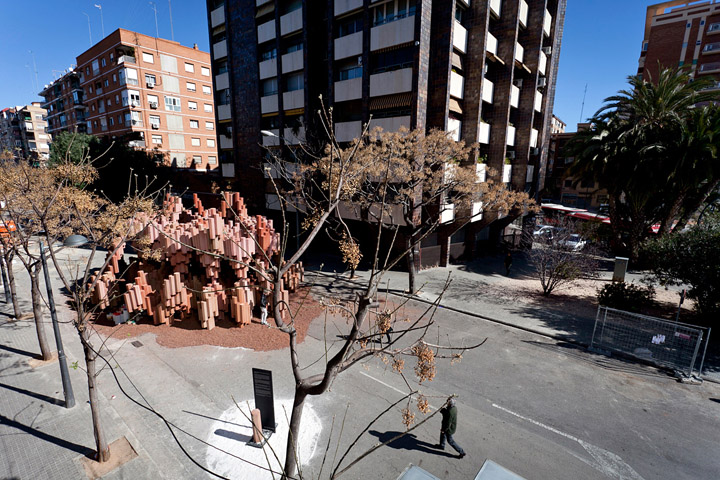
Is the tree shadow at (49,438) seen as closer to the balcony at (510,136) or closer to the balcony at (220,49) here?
the balcony at (510,136)

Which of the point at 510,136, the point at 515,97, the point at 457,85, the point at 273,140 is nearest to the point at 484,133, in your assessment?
the point at 510,136

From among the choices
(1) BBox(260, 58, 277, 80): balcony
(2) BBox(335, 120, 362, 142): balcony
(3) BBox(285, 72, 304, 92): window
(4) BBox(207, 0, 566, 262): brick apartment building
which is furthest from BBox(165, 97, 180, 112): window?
(2) BBox(335, 120, 362, 142): balcony

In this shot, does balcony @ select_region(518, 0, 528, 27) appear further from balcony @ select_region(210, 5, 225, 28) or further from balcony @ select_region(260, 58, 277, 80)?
balcony @ select_region(210, 5, 225, 28)

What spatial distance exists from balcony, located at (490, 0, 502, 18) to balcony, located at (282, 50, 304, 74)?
11.7 metres

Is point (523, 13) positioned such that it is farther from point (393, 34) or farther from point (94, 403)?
point (94, 403)

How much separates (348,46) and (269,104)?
7579mm

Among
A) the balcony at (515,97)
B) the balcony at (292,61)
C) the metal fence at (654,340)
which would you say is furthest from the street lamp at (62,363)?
the balcony at (515,97)

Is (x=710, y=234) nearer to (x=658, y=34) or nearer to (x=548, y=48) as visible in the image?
(x=548, y=48)

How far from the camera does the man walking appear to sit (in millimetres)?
6590

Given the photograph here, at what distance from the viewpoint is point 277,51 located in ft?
74.5

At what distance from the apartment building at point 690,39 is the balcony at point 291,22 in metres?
45.1

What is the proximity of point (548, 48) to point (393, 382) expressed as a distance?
90.2 ft

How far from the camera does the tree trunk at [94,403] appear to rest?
6.29 metres

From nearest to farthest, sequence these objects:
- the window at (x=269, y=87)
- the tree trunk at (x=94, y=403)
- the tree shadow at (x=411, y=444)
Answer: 1. the tree trunk at (x=94, y=403)
2. the tree shadow at (x=411, y=444)
3. the window at (x=269, y=87)
